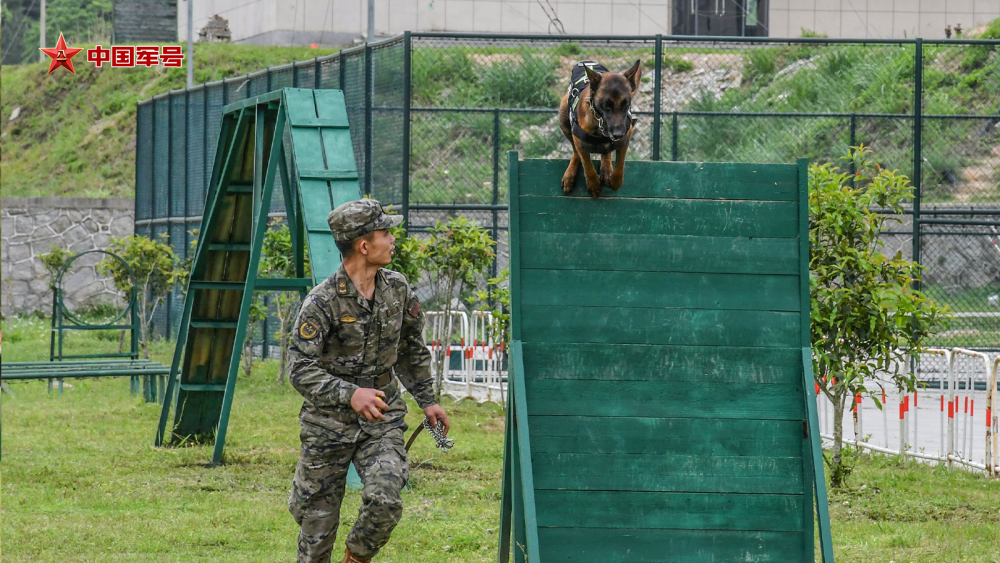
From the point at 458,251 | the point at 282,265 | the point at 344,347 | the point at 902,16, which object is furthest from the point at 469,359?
the point at 902,16

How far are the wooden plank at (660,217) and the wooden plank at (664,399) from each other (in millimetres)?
661

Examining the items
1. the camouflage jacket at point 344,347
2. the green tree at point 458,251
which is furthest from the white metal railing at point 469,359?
the camouflage jacket at point 344,347

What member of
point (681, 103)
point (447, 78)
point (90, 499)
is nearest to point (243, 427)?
point (90, 499)

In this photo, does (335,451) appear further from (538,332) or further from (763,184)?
(763,184)

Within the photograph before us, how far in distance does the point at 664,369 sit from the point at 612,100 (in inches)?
45.5

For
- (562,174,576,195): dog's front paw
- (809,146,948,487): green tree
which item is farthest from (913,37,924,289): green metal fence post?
(562,174,576,195): dog's front paw

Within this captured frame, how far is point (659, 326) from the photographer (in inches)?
195

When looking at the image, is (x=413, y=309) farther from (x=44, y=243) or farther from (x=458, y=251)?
(x=44, y=243)

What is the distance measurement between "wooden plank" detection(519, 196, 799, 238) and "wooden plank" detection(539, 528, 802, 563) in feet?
4.14

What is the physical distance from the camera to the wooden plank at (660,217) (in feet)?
16.5

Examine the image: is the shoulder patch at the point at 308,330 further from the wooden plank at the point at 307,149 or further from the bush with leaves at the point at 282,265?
the bush with leaves at the point at 282,265

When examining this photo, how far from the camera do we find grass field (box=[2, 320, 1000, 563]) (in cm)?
641

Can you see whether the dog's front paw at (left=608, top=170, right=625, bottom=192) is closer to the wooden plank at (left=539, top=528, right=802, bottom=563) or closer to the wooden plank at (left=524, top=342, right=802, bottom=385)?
the wooden plank at (left=524, top=342, right=802, bottom=385)

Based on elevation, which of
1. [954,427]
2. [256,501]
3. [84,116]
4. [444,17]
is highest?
[444,17]
